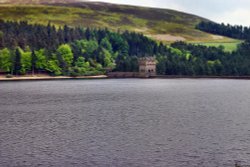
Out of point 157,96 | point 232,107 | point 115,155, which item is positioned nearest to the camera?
point 115,155

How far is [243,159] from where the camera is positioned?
64.9 metres

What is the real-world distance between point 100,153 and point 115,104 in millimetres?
69937

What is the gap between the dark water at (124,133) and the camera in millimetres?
66000

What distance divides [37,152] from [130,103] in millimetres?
73961

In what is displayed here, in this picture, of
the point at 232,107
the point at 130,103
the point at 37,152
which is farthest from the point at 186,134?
the point at 130,103

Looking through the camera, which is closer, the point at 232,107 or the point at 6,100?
the point at 232,107

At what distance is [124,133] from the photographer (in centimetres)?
8588

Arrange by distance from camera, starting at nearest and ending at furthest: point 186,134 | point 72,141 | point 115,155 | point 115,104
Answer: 1. point 115,155
2. point 72,141
3. point 186,134
4. point 115,104

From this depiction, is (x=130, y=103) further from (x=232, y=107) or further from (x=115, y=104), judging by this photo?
(x=232, y=107)

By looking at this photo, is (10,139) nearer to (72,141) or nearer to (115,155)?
(72,141)

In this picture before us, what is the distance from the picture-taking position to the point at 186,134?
278 ft

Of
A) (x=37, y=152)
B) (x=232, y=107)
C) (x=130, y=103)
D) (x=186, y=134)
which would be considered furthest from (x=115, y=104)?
(x=37, y=152)

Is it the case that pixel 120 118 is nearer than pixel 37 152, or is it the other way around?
pixel 37 152

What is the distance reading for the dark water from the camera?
217 ft
